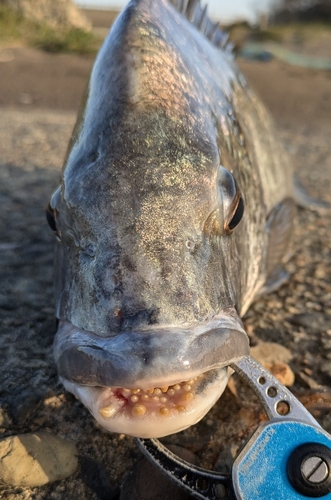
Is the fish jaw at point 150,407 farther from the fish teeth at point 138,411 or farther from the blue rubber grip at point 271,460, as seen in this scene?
the blue rubber grip at point 271,460

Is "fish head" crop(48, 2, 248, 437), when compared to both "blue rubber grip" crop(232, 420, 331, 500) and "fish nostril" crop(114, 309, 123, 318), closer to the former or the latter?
"fish nostril" crop(114, 309, 123, 318)

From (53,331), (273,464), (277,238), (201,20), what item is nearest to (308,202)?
(277,238)

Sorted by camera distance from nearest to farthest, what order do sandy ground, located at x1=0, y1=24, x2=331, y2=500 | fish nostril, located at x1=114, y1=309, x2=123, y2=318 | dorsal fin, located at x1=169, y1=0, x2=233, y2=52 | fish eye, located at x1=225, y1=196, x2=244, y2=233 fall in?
1. fish nostril, located at x1=114, y1=309, x2=123, y2=318
2. sandy ground, located at x1=0, y1=24, x2=331, y2=500
3. fish eye, located at x1=225, y1=196, x2=244, y2=233
4. dorsal fin, located at x1=169, y1=0, x2=233, y2=52

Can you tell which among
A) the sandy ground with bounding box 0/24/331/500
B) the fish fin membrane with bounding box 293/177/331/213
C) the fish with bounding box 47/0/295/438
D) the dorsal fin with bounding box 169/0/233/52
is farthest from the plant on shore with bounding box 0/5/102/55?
the fish with bounding box 47/0/295/438

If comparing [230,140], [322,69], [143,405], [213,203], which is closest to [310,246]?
[230,140]

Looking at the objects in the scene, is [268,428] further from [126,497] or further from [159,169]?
[159,169]

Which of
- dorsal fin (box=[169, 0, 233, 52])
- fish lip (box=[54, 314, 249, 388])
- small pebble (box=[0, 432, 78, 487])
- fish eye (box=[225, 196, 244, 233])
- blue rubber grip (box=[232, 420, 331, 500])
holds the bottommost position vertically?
small pebble (box=[0, 432, 78, 487])
